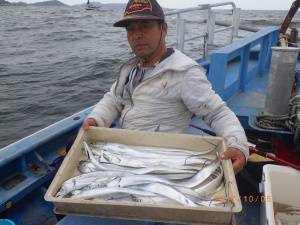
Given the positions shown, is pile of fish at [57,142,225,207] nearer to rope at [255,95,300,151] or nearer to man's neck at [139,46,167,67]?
man's neck at [139,46,167,67]

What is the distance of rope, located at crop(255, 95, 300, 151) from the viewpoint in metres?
3.53

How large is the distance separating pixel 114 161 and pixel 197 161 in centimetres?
55

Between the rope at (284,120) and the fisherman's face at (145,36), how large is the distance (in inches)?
68.0

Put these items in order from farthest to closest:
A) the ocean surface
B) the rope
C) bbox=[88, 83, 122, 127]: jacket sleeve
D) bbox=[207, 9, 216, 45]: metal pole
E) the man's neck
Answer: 1. the ocean surface
2. bbox=[207, 9, 216, 45]: metal pole
3. the rope
4. bbox=[88, 83, 122, 127]: jacket sleeve
5. the man's neck

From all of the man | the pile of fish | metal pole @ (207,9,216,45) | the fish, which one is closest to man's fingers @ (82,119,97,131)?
the man

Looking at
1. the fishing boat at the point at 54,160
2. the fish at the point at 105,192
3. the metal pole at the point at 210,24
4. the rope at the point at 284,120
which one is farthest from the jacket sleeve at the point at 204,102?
the metal pole at the point at 210,24

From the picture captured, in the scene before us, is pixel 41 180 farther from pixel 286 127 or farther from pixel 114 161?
pixel 286 127

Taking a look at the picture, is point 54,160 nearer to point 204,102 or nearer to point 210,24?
point 204,102

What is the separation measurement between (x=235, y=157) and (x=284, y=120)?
1.78m

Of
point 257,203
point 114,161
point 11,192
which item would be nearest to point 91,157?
point 114,161

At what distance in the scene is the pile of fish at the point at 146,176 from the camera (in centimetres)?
186

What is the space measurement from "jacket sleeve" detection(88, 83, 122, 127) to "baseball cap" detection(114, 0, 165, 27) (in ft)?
2.32

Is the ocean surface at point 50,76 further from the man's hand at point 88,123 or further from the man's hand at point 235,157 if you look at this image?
the man's hand at point 235,157
